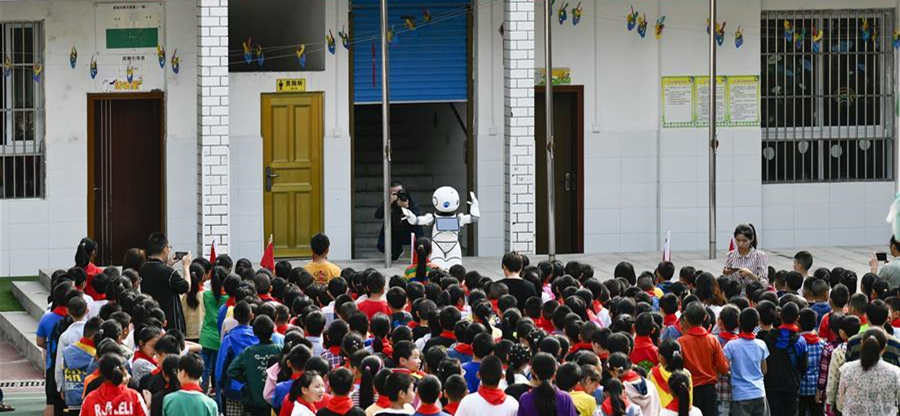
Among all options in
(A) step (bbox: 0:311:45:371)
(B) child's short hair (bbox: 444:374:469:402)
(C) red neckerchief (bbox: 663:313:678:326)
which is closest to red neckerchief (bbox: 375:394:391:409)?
(B) child's short hair (bbox: 444:374:469:402)

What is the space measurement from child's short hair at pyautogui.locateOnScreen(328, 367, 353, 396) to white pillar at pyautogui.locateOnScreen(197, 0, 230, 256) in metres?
10.2

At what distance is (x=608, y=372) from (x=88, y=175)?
38.3 feet

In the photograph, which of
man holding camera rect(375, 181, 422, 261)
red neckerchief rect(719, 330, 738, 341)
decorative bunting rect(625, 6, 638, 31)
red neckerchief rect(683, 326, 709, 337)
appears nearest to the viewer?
red neckerchief rect(683, 326, 709, 337)

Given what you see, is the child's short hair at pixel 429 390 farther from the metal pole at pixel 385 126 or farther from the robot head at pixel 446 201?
the metal pole at pixel 385 126

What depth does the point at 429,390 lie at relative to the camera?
1005 cm

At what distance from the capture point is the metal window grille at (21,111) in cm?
2102

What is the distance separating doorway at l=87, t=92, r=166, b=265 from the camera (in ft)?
69.9

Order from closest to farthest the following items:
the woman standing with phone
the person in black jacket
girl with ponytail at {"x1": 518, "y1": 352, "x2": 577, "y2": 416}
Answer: girl with ponytail at {"x1": 518, "y1": 352, "x2": 577, "y2": 416} → the person in black jacket → the woman standing with phone

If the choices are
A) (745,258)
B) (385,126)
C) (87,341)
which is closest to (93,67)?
(385,126)

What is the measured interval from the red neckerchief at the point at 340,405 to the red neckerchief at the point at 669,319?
11.8ft

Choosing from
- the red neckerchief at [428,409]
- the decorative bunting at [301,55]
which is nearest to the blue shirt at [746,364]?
the red neckerchief at [428,409]

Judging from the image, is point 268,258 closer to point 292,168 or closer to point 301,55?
point 292,168

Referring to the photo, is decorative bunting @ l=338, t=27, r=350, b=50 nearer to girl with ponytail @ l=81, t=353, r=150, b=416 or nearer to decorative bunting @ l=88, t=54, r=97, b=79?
decorative bunting @ l=88, t=54, r=97, b=79

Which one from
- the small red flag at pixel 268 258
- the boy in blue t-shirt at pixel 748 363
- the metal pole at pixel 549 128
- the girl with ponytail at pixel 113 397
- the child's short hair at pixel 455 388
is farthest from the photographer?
the metal pole at pixel 549 128
